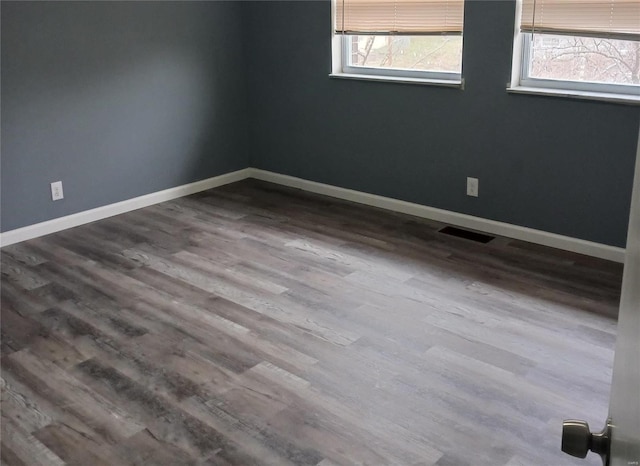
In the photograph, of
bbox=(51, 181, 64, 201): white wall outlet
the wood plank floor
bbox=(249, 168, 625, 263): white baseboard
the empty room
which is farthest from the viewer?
bbox=(51, 181, 64, 201): white wall outlet

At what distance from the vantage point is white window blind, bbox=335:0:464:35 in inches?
156

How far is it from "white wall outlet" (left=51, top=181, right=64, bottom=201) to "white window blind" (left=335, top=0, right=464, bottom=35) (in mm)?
2036

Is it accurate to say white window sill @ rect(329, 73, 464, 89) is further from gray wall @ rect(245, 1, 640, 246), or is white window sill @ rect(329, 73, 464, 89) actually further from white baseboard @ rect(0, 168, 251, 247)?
white baseboard @ rect(0, 168, 251, 247)

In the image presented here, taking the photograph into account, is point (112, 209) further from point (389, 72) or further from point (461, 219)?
point (461, 219)

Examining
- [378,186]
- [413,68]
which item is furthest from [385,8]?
[378,186]

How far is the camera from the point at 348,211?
14.9ft

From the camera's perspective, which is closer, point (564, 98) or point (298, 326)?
point (298, 326)

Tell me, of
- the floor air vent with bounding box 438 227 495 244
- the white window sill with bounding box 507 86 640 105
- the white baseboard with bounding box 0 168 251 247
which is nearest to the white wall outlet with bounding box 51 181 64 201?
the white baseboard with bounding box 0 168 251 247

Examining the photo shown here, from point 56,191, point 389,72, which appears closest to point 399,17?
point 389,72

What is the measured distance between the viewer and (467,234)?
4.06 m

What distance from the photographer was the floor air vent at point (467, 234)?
13.0ft

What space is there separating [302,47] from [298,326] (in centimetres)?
242

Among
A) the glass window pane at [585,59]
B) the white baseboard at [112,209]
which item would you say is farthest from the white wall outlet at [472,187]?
the white baseboard at [112,209]

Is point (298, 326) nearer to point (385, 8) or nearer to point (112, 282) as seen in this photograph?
point (112, 282)
